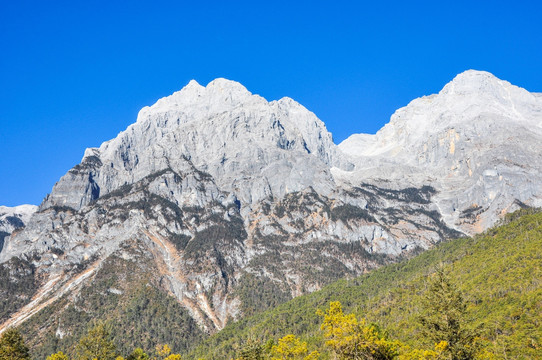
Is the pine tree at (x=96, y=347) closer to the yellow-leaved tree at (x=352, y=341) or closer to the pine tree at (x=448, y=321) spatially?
the yellow-leaved tree at (x=352, y=341)

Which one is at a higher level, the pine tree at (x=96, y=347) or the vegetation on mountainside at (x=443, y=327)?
the pine tree at (x=96, y=347)

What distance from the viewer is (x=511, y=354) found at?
115 metres

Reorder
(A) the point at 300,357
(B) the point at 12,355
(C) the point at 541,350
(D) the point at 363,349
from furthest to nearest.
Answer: (C) the point at 541,350 → (B) the point at 12,355 → (A) the point at 300,357 → (D) the point at 363,349

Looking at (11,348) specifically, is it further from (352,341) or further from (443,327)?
(443,327)

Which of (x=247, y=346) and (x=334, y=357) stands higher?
(x=247, y=346)

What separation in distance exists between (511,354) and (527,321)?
26654 mm

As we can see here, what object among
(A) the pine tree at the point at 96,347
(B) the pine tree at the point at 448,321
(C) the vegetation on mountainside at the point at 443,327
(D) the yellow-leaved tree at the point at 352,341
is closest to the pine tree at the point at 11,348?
(C) the vegetation on mountainside at the point at 443,327

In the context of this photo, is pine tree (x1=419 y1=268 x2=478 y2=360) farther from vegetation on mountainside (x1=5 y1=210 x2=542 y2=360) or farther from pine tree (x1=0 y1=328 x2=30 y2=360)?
pine tree (x1=0 y1=328 x2=30 y2=360)

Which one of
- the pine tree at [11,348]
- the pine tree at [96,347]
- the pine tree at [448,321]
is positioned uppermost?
the pine tree at [11,348]

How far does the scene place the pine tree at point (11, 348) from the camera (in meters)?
89.4

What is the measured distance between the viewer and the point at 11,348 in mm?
90625

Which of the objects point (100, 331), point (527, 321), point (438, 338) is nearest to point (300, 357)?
point (438, 338)

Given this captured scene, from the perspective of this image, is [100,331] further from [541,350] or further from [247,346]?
[541,350]

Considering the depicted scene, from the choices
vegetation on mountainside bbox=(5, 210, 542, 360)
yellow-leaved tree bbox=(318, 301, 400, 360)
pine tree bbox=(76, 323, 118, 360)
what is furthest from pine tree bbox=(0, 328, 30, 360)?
yellow-leaved tree bbox=(318, 301, 400, 360)
